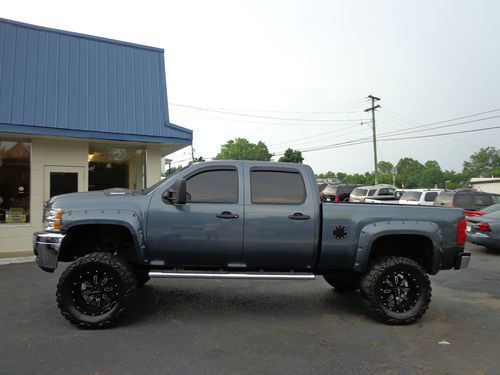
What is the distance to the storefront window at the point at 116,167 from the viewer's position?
1203cm

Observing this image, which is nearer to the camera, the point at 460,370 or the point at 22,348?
the point at 460,370

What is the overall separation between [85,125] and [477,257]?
10642 mm

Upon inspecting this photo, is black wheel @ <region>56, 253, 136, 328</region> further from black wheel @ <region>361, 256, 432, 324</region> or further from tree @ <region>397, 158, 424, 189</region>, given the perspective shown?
tree @ <region>397, 158, 424, 189</region>

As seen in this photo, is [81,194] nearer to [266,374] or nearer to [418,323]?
[266,374]

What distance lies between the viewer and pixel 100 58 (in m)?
11.5

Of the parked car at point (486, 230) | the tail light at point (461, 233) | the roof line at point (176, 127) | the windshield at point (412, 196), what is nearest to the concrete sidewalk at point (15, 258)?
the roof line at point (176, 127)

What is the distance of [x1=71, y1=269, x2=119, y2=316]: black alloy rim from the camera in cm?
525

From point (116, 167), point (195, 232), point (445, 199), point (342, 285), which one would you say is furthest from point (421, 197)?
point (195, 232)

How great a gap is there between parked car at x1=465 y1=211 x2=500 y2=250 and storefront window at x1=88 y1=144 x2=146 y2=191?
940cm

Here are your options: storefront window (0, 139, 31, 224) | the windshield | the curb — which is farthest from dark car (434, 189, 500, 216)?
storefront window (0, 139, 31, 224)

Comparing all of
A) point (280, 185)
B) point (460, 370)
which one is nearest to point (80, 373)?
point (280, 185)

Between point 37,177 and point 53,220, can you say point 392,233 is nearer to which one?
point 53,220

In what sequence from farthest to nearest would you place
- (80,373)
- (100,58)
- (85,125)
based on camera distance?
1. (100,58)
2. (85,125)
3. (80,373)

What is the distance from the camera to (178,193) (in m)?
5.23
